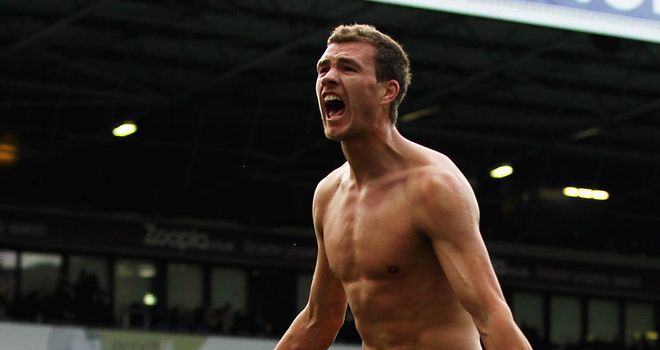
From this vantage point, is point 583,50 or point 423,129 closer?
point 583,50

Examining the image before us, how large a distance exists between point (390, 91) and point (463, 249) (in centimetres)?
66

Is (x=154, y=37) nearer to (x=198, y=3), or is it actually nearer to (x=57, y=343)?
(x=198, y=3)

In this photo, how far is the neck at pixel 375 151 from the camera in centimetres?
633

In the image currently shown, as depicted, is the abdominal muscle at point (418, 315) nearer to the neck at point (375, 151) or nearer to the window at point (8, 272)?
the neck at point (375, 151)

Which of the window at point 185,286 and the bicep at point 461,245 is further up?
the window at point 185,286

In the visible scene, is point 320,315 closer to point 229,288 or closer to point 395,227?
point 395,227

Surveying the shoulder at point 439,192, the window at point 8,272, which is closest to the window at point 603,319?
the window at point 8,272

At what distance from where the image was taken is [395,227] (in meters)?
6.34

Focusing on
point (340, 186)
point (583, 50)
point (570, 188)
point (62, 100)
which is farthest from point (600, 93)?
point (340, 186)

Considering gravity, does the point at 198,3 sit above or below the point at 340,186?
above

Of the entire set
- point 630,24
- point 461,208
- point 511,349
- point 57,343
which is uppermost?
point 630,24

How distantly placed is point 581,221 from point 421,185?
123ft

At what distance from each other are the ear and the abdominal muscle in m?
0.66

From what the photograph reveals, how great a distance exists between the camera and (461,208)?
6.09 metres
